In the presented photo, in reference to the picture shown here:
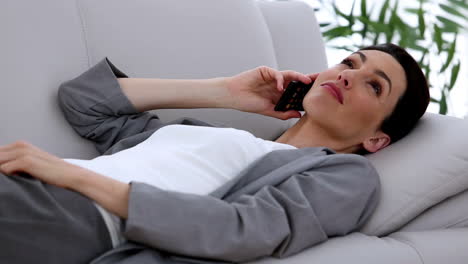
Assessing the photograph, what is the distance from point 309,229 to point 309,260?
57mm

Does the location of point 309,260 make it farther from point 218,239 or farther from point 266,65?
point 266,65

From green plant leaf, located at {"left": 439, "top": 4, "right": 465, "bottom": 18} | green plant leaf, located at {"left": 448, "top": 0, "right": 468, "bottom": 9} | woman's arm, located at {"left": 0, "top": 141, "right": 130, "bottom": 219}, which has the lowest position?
green plant leaf, located at {"left": 439, "top": 4, "right": 465, "bottom": 18}

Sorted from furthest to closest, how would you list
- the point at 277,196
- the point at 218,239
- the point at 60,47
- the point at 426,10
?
the point at 426,10
the point at 60,47
the point at 277,196
the point at 218,239

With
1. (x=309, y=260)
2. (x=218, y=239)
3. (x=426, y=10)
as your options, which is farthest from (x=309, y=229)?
(x=426, y=10)

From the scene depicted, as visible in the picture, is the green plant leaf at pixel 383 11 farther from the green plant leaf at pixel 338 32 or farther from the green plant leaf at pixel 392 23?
A: the green plant leaf at pixel 338 32

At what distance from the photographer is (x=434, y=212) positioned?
4.32ft

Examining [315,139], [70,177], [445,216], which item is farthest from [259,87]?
[70,177]

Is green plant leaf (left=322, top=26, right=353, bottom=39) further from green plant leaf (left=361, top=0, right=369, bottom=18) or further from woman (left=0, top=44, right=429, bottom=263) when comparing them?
woman (left=0, top=44, right=429, bottom=263)

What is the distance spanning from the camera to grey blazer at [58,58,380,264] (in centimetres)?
102

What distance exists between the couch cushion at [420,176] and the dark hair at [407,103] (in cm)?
7

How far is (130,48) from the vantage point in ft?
4.92

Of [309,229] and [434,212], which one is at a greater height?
[309,229]

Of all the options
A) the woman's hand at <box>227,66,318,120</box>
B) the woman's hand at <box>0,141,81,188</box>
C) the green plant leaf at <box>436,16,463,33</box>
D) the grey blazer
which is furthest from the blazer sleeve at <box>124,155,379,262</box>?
the green plant leaf at <box>436,16,463,33</box>

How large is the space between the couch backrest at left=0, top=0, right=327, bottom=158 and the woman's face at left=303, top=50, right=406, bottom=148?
264mm
